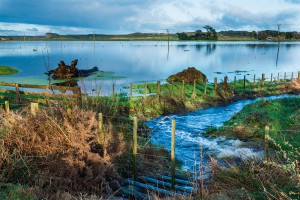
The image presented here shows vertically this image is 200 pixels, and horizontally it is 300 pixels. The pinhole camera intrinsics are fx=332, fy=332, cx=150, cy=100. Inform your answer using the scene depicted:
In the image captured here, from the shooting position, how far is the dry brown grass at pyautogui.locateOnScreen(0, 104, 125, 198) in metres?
7.48

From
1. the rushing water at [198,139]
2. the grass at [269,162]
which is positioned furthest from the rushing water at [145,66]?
the grass at [269,162]

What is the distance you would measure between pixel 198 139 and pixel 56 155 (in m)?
10.7

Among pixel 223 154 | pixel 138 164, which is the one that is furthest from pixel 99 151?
pixel 223 154

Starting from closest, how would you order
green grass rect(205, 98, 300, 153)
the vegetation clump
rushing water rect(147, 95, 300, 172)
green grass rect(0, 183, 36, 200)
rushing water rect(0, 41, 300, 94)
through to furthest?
green grass rect(0, 183, 36, 200), rushing water rect(147, 95, 300, 172), green grass rect(205, 98, 300, 153), the vegetation clump, rushing water rect(0, 41, 300, 94)

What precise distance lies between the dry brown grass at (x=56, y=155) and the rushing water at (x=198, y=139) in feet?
10.5

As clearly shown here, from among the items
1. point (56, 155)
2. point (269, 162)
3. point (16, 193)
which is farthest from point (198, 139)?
point (269, 162)

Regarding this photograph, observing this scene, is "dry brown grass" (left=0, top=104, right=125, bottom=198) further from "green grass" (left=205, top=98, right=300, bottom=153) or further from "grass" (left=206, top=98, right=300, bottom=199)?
"green grass" (left=205, top=98, right=300, bottom=153)

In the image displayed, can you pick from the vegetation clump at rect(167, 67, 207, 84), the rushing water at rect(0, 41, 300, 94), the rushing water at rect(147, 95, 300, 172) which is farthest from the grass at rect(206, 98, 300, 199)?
the vegetation clump at rect(167, 67, 207, 84)

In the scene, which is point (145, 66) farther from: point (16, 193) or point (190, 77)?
point (16, 193)

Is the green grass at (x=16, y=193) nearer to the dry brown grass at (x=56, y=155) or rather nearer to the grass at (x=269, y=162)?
the dry brown grass at (x=56, y=155)

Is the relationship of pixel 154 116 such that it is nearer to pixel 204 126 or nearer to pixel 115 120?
pixel 204 126

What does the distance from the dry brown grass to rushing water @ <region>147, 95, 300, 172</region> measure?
3.19 metres

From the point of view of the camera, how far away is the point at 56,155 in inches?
310

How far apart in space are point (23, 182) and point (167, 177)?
392cm
